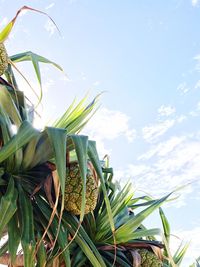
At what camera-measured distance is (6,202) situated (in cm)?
136

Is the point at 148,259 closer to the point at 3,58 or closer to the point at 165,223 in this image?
the point at 165,223

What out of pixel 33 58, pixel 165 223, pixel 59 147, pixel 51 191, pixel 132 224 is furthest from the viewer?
pixel 165 223

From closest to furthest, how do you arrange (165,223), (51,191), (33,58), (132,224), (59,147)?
(59,147) < (51,191) < (33,58) < (132,224) < (165,223)

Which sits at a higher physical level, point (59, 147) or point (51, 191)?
point (59, 147)

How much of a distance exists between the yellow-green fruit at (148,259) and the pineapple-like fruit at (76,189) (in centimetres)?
43

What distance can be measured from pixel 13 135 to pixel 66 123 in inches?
12.4

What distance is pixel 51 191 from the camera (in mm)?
1476

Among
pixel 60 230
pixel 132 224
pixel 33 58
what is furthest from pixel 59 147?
pixel 132 224

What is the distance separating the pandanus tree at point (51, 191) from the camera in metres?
1.32

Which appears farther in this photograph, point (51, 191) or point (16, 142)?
point (51, 191)

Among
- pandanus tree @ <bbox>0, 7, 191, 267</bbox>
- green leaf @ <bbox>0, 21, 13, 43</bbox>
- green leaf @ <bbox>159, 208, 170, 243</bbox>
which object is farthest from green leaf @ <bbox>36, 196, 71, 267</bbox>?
green leaf @ <bbox>159, 208, 170, 243</bbox>

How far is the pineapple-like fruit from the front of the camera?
4.70ft

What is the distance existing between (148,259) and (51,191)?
556mm

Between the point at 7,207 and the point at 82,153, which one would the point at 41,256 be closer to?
the point at 7,207
